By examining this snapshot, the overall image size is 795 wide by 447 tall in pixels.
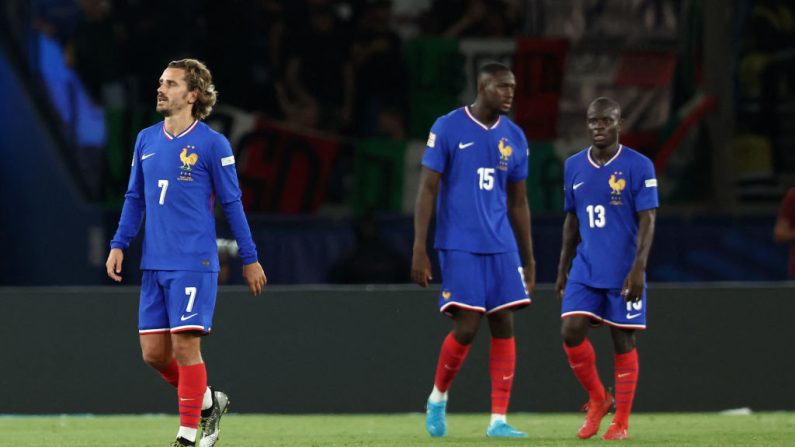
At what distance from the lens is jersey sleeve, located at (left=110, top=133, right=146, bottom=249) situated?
7.95 metres

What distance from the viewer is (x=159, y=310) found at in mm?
7797

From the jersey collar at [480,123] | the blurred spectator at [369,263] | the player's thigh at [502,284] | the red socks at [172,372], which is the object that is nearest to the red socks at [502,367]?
the player's thigh at [502,284]

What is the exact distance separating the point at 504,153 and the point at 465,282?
0.73 meters

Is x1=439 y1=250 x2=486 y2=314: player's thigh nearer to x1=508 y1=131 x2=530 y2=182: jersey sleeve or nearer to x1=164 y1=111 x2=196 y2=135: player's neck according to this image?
x1=508 y1=131 x2=530 y2=182: jersey sleeve

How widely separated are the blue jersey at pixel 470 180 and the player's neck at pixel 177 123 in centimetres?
173

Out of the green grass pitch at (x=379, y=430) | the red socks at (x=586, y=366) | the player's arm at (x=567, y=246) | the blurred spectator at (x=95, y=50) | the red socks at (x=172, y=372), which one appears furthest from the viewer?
the blurred spectator at (x=95, y=50)

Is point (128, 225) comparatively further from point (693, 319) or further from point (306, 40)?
point (306, 40)

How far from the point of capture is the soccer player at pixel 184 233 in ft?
25.3

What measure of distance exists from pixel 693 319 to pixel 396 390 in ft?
7.10

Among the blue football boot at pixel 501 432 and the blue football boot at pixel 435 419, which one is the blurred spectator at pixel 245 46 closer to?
the blue football boot at pixel 435 419

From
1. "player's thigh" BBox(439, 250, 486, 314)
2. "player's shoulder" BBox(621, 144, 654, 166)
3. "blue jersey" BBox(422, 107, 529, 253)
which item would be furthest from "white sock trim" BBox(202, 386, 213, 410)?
"player's shoulder" BBox(621, 144, 654, 166)

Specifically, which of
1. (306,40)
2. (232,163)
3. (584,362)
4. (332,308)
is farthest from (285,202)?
(232,163)

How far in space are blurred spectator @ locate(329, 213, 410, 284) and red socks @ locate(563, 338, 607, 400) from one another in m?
6.56

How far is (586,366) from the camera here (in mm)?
9406
